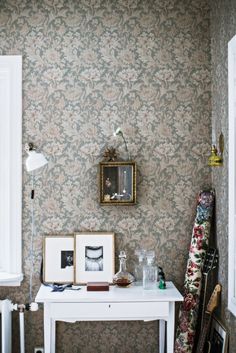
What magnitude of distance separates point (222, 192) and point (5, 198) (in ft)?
5.35

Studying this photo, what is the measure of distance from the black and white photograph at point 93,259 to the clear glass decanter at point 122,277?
20cm

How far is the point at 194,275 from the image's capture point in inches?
148

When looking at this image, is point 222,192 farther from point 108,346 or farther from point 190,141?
point 108,346

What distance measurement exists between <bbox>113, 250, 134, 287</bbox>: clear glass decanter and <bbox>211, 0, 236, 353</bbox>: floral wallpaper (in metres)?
0.65

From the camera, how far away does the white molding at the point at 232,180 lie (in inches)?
134

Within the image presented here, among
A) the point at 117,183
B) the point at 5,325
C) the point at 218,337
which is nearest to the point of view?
the point at 218,337

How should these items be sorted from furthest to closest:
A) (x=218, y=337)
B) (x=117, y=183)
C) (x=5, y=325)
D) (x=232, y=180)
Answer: (x=117, y=183) → (x=5, y=325) → (x=218, y=337) → (x=232, y=180)

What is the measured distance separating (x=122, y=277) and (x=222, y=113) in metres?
1.36

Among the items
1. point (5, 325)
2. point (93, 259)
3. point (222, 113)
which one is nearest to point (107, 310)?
point (93, 259)

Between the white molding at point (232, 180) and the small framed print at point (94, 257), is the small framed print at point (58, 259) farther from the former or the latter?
the white molding at point (232, 180)

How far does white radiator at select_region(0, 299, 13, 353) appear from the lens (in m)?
3.71

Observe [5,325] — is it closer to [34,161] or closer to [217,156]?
[34,161]

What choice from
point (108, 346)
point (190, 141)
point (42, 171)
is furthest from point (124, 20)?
point (108, 346)

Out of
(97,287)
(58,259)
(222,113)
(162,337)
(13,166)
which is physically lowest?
(162,337)
